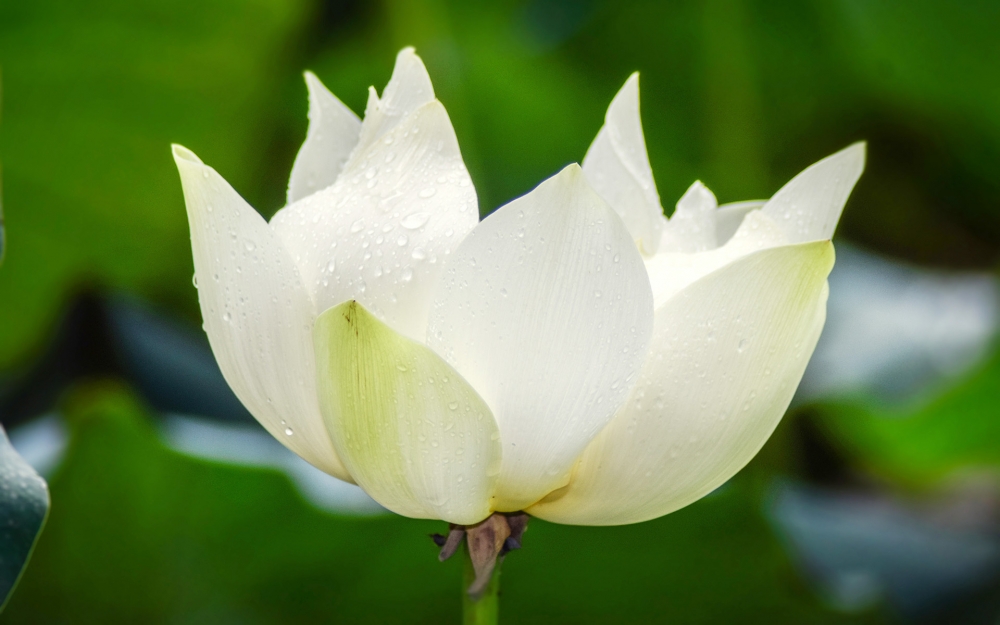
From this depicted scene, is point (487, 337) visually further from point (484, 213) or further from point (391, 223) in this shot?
point (484, 213)

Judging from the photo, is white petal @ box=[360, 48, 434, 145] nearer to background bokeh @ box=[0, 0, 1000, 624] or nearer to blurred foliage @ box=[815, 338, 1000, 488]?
background bokeh @ box=[0, 0, 1000, 624]

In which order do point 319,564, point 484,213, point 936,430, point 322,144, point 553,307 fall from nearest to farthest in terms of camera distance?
point 553,307 → point 322,144 → point 319,564 → point 936,430 → point 484,213

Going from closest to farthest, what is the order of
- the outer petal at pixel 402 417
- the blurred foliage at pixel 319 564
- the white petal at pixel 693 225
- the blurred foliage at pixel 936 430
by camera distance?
the outer petal at pixel 402 417
the white petal at pixel 693 225
the blurred foliage at pixel 319 564
the blurred foliage at pixel 936 430

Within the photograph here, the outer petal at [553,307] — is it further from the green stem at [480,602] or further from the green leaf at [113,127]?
the green leaf at [113,127]

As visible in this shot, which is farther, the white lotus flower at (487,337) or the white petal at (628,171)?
the white petal at (628,171)

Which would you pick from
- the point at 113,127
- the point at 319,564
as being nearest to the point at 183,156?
the point at 319,564

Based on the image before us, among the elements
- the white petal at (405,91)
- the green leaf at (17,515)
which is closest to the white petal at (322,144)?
the white petal at (405,91)
